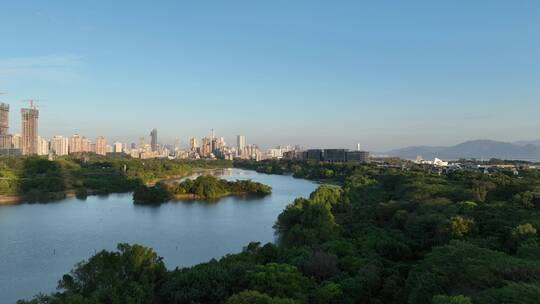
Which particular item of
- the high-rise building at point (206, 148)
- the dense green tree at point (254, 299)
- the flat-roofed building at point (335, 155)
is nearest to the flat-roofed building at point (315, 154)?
the flat-roofed building at point (335, 155)

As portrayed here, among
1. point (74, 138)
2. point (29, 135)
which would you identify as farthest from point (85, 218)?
point (74, 138)

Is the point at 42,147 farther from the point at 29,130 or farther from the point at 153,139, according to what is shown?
the point at 153,139

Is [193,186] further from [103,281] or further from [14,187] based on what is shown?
[103,281]

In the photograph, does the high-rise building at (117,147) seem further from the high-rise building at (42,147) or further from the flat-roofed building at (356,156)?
the flat-roofed building at (356,156)

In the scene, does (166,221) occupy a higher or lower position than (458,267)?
lower

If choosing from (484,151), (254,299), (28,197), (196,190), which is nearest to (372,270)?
(254,299)
